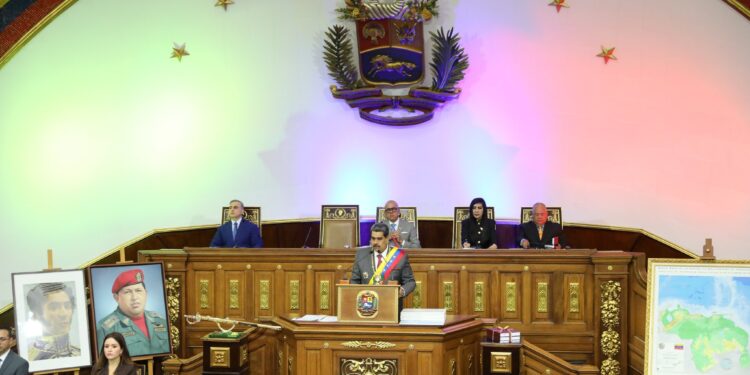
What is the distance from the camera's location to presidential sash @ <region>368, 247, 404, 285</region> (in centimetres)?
638

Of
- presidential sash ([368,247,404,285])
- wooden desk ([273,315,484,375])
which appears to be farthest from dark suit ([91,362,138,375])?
presidential sash ([368,247,404,285])

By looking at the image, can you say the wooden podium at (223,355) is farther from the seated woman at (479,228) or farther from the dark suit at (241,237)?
the seated woman at (479,228)

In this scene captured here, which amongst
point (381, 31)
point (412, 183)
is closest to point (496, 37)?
point (381, 31)

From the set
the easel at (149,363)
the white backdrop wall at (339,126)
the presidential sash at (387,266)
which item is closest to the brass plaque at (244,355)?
the easel at (149,363)

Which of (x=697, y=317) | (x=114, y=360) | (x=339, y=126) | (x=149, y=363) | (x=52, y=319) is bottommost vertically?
(x=149, y=363)

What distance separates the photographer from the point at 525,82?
32.9 feet

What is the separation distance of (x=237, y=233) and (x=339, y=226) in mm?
1270

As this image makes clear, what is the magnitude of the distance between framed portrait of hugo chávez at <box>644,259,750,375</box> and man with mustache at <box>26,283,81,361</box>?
474cm

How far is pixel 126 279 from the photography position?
23.9 ft

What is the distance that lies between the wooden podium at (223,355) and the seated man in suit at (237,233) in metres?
2.03

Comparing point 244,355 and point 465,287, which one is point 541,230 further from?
point 244,355

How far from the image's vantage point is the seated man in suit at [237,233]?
8531mm

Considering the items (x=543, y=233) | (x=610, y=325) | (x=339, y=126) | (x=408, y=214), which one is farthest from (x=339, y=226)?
(x=610, y=325)

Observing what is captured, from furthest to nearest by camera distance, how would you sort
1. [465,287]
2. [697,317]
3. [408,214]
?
[408,214]
[465,287]
[697,317]
